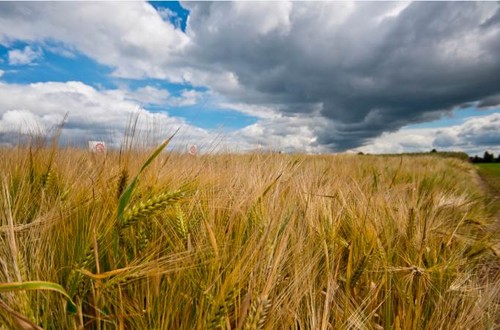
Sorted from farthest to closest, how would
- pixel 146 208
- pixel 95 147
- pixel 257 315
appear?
pixel 95 147, pixel 146 208, pixel 257 315

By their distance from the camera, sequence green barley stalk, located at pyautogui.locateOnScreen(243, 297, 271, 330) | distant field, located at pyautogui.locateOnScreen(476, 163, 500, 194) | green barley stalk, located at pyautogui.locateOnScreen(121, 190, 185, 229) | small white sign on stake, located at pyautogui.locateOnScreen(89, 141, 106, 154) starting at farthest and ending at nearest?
distant field, located at pyautogui.locateOnScreen(476, 163, 500, 194), small white sign on stake, located at pyautogui.locateOnScreen(89, 141, 106, 154), green barley stalk, located at pyautogui.locateOnScreen(121, 190, 185, 229), green barley stalk, located at pyautogui.locateOnScreen(243, 297, 271, 330)

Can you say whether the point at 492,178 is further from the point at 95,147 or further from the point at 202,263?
the point at 202,263

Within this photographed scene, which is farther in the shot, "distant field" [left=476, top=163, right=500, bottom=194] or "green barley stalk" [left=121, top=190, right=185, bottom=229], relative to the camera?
"distant field" [left=476, top=163, right=500, bottom=194]

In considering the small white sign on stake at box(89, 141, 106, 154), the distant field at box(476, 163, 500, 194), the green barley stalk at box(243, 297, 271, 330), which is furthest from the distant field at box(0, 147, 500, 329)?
the distant field at box(476, 163, 500, 194)

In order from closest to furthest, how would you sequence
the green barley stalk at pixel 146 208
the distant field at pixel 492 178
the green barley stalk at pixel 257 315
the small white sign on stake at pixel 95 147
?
the green barley stalk at pixel 257 315 → the green barley stalk at pixel 146 208 → the small white sign on stake at pixel 95 147 → the distant field at pixel 492 178

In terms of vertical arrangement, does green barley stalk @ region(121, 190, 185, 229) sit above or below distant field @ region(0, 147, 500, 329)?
above

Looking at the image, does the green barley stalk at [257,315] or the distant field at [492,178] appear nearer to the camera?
the green barley stalk at [257,315]

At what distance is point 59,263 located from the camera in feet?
2.84

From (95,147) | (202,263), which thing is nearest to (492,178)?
(95,147)

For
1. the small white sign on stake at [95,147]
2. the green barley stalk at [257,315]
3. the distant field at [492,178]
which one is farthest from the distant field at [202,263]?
the distant field at [492,178]

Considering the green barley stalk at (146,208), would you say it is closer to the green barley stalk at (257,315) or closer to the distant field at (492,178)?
the green barley stalk at (257,315)

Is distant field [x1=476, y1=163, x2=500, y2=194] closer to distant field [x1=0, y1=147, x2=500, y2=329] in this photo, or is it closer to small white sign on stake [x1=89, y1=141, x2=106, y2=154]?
distant field [x1=0, y1=147, x2=500, y2=329]

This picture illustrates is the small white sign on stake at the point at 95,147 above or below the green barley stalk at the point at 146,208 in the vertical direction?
above

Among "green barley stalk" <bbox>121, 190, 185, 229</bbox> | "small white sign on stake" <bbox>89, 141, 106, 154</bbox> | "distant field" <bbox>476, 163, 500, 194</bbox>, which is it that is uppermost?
"small white sign on stake" <bbox>89, 141, 106, 154</bbox>
